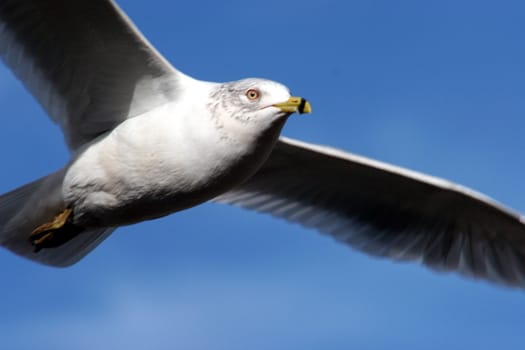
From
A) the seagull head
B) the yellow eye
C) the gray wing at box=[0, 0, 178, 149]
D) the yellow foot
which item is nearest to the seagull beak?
the seagull head

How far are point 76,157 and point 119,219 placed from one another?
0.58 metres

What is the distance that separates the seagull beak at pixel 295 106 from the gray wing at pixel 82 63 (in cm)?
105

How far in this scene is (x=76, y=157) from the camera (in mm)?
7832

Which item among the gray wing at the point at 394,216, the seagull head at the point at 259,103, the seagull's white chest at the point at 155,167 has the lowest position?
the gray wing at the point at 394,216

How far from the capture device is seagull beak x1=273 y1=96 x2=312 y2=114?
6.69m

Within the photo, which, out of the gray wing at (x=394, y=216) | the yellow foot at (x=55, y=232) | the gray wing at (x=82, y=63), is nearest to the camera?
the gray wing at (x=82, y=63)

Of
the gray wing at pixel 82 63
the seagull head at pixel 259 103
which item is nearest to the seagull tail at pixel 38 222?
the gray wing at pixel 82 63

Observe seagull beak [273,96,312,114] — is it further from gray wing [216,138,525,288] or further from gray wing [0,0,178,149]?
Result: gray wing [216,138,525,288]

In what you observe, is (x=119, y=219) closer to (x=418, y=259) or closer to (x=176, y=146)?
(x=176, y=146)

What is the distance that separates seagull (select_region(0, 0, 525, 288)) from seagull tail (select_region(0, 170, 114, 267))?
0.01 metres

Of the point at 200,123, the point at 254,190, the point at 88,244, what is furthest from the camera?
the point at 254,190

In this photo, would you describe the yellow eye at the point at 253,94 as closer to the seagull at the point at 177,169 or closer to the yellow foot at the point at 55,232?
the seagull at the point at 177,169

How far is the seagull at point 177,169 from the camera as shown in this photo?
23.2 feet

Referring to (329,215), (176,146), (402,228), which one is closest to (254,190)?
(329,215)
